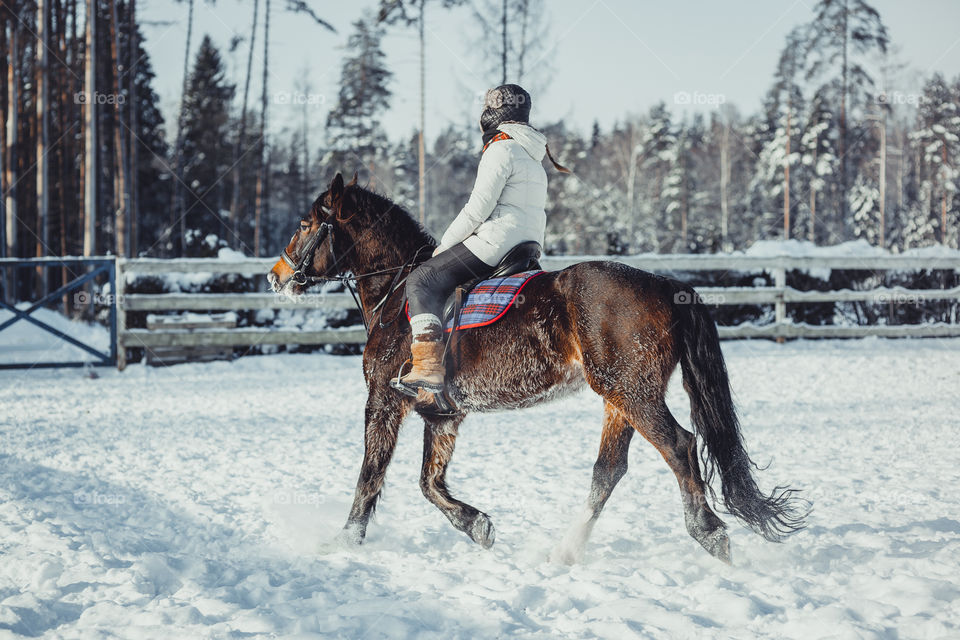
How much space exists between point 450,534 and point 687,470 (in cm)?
135

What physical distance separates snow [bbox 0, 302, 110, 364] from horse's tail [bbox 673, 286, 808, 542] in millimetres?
10002

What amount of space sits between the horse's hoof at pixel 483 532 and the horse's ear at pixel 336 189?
2.00 meters

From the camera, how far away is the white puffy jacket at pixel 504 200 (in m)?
3.55

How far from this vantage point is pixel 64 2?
76.3ft

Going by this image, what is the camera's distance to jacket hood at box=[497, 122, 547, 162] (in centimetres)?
361

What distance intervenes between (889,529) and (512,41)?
1799 centimetres

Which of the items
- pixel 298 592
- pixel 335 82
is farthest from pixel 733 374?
pixel 335 82

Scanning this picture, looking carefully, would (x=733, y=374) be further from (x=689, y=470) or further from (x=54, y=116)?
(x=54, y=116)

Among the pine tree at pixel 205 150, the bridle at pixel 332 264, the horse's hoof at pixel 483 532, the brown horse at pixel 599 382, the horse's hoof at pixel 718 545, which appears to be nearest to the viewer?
the horse's hoof at pixel 718 545

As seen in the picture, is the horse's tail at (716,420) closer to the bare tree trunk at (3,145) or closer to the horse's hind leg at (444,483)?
the horse's hind leg at (444,483)
